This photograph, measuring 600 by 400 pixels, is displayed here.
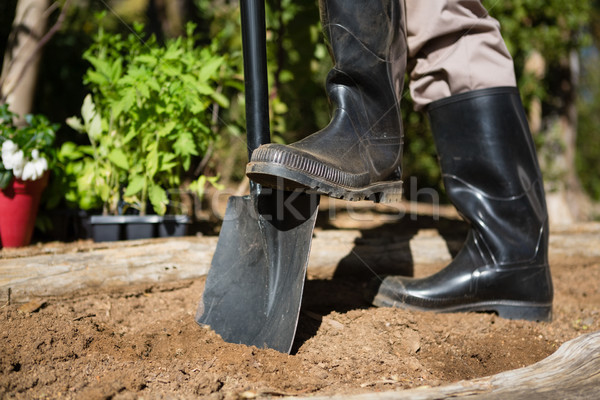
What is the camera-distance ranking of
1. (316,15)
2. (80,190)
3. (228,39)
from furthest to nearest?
1. (228,39)
2. (316,15)
3. (80,190)

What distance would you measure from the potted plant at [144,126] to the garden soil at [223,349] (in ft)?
1.68

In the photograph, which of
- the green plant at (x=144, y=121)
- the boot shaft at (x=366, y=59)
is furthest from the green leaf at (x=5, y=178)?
the boot shaft at (x=366, y=59)

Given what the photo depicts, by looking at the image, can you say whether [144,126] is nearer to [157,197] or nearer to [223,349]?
[157,197]

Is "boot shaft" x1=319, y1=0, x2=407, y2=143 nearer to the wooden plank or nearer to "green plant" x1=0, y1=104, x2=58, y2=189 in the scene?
the wooden plank

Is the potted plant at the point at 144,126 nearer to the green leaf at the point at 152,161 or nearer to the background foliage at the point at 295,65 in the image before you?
the green leaf at the point at 152,161

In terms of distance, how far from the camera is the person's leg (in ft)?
5.71

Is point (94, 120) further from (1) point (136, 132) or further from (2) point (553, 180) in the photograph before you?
(2) point (553, 180)

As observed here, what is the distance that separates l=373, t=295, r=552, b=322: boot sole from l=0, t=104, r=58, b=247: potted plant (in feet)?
4.76

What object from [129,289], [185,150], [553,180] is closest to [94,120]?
[185,150]

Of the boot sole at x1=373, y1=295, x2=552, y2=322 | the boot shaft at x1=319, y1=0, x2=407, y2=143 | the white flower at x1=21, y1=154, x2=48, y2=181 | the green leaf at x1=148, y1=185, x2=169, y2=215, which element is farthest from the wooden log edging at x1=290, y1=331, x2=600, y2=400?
the white flower at x1=21, y1=154, x2=48, y2=181

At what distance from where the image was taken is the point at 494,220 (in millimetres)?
1766

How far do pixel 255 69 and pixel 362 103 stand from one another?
357mm

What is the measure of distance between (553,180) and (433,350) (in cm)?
373

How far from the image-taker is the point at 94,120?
2113mm
